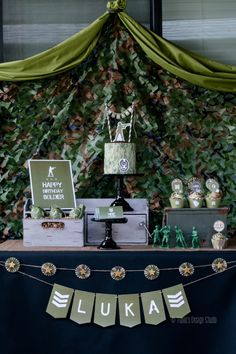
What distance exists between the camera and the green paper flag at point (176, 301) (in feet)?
8.86

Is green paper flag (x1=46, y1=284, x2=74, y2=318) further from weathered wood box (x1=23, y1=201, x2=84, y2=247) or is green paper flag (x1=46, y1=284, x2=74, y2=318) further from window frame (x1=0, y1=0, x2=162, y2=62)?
window frame (x1=0, y1=0, x2=162, y2=62)

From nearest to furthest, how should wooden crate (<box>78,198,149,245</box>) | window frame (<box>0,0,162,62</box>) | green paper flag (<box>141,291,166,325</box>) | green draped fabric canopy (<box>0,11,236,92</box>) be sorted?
green paper flag (<box>141,291,166,325</box>)
wooden crate (<box>78,198,149,245</box>)
green draped fabric canopy (<box>0,11,236,92</box>)
window frame (<box>0,0,162,62</box>)

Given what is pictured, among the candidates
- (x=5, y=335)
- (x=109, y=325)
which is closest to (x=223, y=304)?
(x=109, y=325)

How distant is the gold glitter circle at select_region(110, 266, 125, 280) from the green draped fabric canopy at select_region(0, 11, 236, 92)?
3.62ft

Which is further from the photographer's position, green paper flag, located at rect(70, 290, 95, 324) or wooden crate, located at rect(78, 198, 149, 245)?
wooden crate, located at rect(78, 198, 149, 245)

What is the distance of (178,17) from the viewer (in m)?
3.35

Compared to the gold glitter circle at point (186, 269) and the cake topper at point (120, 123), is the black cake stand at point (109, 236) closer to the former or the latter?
the gold glitter circle at point (186, 269)

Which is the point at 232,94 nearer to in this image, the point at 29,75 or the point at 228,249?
the point at 228,249

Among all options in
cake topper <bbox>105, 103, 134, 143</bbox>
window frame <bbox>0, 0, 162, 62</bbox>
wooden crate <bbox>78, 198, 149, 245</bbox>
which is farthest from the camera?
window frame <bbox>0, 0, 162, 62</bbox>

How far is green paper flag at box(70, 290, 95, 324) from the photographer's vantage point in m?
2.71

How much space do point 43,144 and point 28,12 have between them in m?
0.77

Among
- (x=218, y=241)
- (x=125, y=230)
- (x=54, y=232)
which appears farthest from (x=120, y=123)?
(x=218, y=241)

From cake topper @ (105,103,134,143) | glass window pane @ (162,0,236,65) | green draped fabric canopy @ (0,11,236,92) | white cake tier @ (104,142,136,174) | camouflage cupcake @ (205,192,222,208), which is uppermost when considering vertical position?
glass window pane @ (162,0,236,65)

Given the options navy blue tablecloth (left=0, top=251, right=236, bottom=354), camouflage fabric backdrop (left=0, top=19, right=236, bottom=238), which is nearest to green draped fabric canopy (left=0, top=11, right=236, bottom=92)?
camouflage fabric backdrop (left=0, top=19, right=236, bottom=238)
